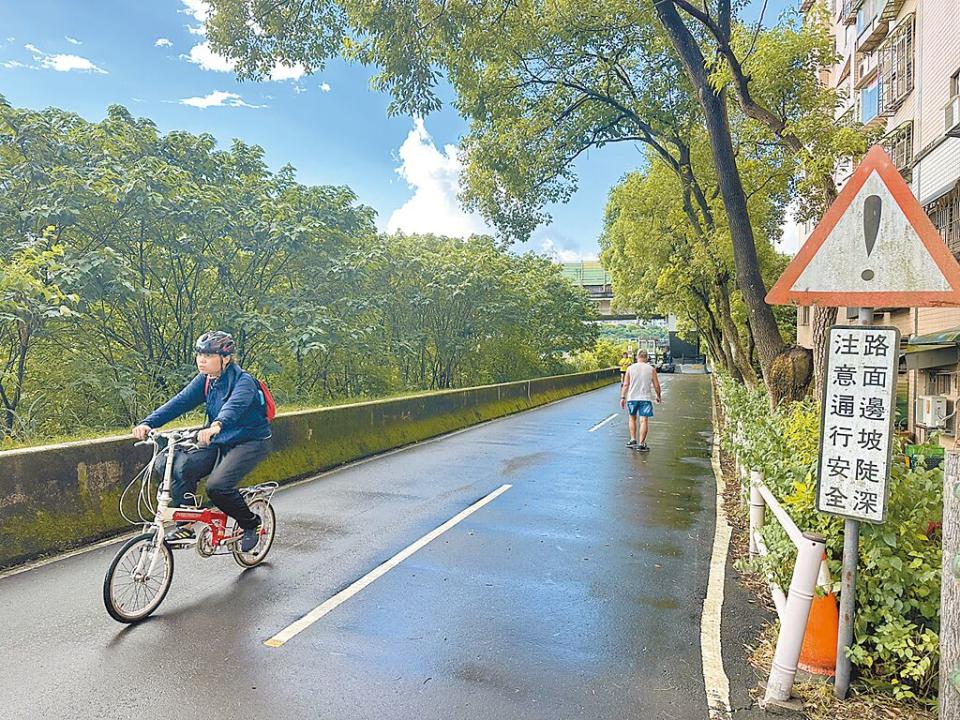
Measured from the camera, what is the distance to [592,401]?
24.8 m

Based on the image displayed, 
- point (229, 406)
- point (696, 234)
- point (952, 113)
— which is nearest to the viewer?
point (229, 406)

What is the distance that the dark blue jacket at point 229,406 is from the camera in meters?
4.78

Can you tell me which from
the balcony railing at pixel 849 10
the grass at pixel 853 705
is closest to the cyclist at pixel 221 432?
the grass at pixel 853 705

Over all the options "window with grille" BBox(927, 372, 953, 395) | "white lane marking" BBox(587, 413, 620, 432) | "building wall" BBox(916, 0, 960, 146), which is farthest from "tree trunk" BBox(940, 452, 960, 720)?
"window with grille" BBox(927, 372, 953, 395)

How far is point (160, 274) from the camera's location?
12.9 metres

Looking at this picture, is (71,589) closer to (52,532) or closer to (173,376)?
(52,532)

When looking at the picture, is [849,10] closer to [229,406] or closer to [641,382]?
[641,382]

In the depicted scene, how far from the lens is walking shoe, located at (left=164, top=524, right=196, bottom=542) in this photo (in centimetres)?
453

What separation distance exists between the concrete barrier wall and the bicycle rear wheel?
175cm

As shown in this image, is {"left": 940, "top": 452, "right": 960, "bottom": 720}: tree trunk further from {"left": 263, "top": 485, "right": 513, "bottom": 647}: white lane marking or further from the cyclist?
the cyclist

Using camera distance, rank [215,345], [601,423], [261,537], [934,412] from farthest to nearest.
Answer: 1. [601,423]
2. [934,412]
3. [261,537]
4. [215,345]

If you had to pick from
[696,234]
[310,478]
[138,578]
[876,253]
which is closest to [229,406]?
[138,578]

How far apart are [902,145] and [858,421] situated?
17021mm

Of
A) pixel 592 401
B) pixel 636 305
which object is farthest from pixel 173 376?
pixel 636 305
